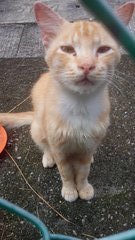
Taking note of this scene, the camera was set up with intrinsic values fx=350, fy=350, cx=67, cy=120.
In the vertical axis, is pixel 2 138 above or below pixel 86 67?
below

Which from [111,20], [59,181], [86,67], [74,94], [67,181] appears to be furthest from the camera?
[59,181]

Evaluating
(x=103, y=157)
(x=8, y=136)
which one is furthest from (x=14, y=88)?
(x=103, y=157)

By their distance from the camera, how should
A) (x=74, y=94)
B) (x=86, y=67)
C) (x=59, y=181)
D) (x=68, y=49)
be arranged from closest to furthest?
(x=86, y=67) → (x=68, y=49) → (x=74, y=94) → (x=59, y=181)

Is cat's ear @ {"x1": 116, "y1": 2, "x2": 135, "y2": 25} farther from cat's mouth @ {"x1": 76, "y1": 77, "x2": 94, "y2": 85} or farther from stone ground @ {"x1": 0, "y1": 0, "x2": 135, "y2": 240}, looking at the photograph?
stone ground @ {"x1": 0, "y1": 0, "x2": 135, "y2": 240}

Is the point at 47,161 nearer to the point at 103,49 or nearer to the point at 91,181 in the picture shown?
the point at 91,181

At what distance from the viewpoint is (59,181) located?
77.7 inches

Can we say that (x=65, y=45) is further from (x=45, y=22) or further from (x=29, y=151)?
(x=29, y=151)

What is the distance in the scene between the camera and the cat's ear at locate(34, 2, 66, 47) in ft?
4.44

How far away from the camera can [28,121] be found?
6.92ft

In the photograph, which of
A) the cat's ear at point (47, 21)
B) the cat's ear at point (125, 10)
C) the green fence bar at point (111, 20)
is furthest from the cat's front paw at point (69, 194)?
the green fence bar at point (111, 20)

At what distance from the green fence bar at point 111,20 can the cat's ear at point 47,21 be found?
36.6 inches

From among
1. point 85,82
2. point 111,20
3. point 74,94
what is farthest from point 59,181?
point 111,20

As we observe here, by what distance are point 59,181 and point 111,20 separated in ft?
5.27

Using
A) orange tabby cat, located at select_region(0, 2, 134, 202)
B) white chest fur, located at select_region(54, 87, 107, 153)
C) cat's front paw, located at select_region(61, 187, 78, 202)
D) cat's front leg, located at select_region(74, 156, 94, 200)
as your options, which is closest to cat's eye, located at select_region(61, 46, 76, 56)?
orange tabby cat, located at select_region(0, 2, 134, 202)
